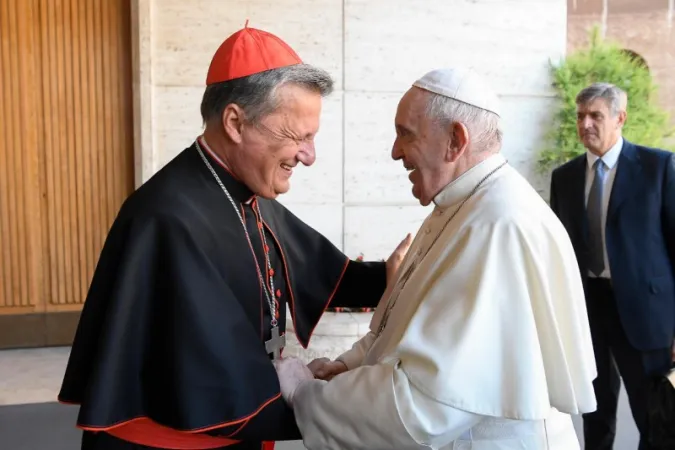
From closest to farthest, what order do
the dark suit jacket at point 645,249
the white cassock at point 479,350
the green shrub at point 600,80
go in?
the white cassock at point 479,350, the dark suit jacket at point 645,249, the green shrub at point 600,80

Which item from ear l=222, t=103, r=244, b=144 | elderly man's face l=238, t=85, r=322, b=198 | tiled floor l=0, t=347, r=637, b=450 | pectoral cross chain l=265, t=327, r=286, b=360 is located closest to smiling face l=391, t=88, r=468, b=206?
elderly man's face l=238, t=85, r=322, b=198

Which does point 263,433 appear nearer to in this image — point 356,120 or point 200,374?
point 200,374

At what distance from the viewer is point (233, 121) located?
1.90 meters

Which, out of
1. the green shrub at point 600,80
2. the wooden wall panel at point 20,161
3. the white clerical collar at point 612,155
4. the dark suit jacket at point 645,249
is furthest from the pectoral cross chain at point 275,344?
the green shrub at point 600,80

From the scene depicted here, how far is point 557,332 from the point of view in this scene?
70.2 inches

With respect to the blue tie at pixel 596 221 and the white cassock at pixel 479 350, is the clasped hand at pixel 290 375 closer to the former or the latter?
the white cassock at pixel 479 350

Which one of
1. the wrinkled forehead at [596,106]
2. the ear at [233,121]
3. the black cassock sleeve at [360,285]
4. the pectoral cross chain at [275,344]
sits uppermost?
the wrinkled forehead at [596,106]

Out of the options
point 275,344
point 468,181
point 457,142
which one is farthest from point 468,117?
point 275,344

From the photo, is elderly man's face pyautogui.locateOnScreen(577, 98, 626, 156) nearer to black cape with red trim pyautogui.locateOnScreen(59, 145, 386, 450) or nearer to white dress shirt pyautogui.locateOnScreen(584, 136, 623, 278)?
white dress shirt pyautogui.locateOnScreen(584, 136, 623, 278)

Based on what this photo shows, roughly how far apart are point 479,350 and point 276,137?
0.76m

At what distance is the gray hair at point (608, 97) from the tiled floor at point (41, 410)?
2.01 meters

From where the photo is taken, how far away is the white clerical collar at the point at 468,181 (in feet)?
6.41

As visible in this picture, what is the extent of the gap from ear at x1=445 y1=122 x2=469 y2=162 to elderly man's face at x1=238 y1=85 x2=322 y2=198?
0.37 meters

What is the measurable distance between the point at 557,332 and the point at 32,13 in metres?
5.63
